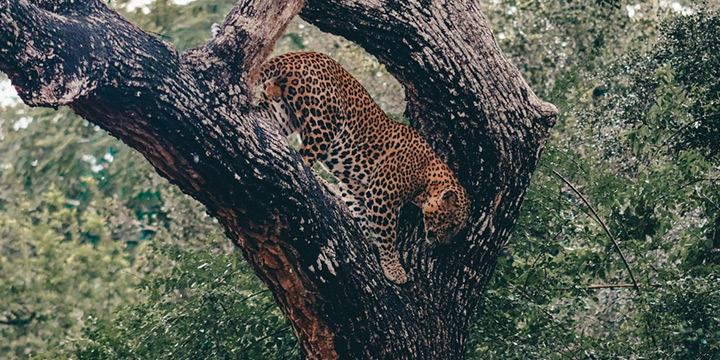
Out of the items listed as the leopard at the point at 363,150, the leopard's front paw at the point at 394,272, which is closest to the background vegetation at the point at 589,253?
the leopard at the point at 363,150

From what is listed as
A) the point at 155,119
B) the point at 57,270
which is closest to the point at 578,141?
the point at 155,119

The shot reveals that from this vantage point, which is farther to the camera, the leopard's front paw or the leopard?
the leopard

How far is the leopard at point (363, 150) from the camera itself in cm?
598

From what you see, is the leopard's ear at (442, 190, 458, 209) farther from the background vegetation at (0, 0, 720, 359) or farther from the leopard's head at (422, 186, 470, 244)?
the background vegetation at (0, 0, 720, 359)

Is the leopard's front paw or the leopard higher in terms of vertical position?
the leopard

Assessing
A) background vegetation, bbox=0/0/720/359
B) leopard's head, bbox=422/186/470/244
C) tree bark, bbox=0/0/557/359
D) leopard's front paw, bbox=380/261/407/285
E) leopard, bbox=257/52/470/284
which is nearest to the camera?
tree bark, bbox=0/0/557/359

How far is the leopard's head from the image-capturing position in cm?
579

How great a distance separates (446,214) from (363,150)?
35.2 inches

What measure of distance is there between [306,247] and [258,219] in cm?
33

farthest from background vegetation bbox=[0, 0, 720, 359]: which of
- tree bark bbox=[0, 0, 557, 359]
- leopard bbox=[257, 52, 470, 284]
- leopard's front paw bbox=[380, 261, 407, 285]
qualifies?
leopard's front paw bbox=[380, 261, 407, 285]

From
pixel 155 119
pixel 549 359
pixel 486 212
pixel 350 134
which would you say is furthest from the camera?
pixel 549 359

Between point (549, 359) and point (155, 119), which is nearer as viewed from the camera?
point (155, 119)

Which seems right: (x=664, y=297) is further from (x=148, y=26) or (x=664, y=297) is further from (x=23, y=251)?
(x=148, y=26)

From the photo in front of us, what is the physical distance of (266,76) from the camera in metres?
5.96
